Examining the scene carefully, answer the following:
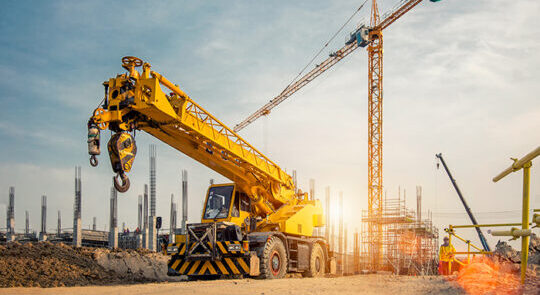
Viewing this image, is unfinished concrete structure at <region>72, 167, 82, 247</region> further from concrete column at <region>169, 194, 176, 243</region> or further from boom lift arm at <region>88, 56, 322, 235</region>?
boom lift arm at <region>88, 56, 322, 235</region>

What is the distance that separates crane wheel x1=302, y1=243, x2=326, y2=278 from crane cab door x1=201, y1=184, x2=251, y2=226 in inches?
120

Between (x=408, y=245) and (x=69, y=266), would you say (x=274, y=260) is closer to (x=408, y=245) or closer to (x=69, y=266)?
(x=69, y=266)

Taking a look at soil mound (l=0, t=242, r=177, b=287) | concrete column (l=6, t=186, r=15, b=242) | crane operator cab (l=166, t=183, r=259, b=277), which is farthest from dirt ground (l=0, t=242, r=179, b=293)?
concrete column (l=6, t=186, r=15, b=242)

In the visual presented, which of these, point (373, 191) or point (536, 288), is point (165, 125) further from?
point (373, 191)

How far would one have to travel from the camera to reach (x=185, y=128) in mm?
12562

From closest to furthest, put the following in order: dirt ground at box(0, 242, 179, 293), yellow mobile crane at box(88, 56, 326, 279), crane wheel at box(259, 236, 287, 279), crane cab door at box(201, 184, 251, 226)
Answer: yellow mobile crane at box(88, 56, 326, 279) → dirt ground at box(0, 242, 179, 293) → crane wheel at box(259, 236, 287, 279) → crane cab door at box(201, 184, 251, 226)

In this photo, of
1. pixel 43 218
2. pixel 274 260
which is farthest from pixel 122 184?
pixel 43 218

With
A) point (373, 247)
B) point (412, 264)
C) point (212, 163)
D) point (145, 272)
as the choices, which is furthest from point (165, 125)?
point (373, 247)

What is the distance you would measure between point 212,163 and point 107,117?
12.7 ft

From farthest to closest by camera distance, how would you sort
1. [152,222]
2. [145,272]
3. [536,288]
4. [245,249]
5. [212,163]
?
1. [152,222]
2. [145,272]
3. [212,163]
4. [245,249]
5. [536,288]

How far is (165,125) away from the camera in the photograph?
12.2 metres

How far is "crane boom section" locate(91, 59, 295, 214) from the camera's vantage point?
11.3 meters

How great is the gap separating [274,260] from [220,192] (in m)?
2.61

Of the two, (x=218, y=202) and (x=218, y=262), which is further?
(x=218, y=202)
